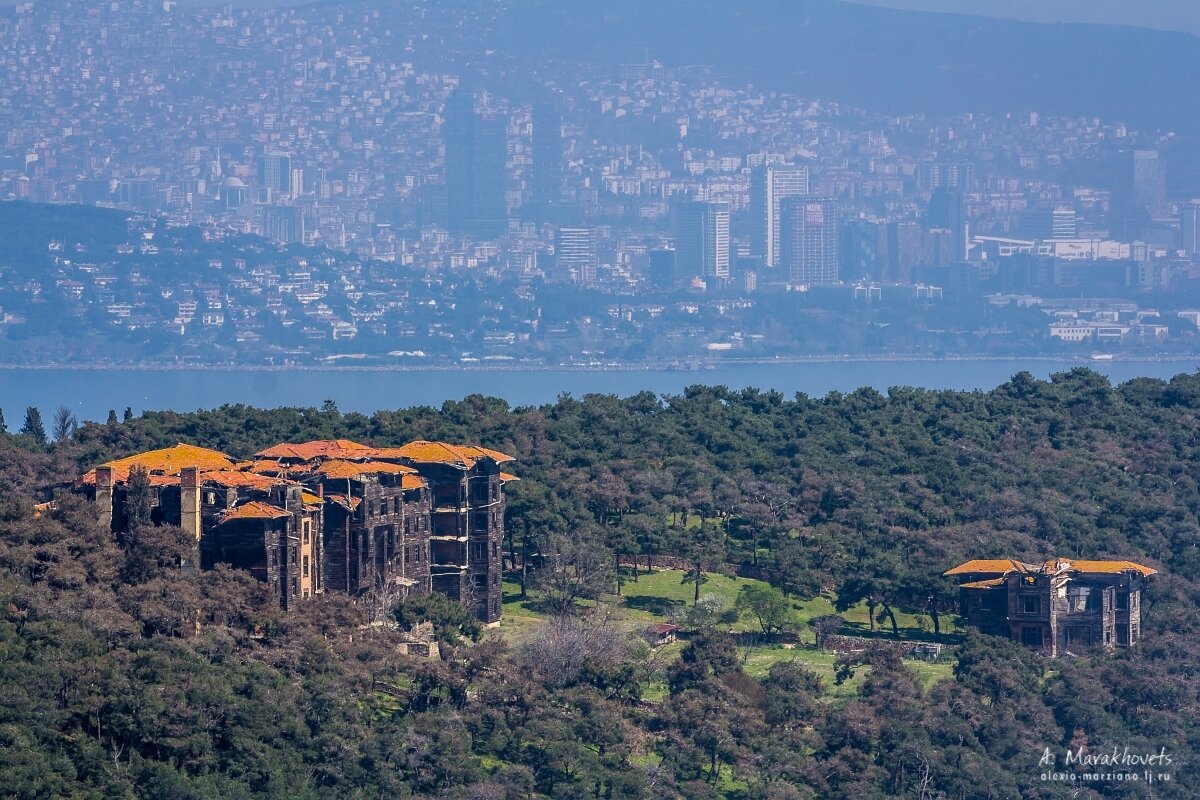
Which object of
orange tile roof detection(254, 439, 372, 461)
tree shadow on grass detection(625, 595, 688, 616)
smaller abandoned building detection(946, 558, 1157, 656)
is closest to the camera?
orange tile roof detection(254, 439, 372, 461)

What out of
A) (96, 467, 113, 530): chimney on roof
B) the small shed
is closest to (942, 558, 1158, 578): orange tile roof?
the small shed

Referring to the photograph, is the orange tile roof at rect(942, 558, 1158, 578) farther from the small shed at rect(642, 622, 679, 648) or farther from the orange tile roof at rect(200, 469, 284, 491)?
the orange tile roof at rect(200, 469, 284, 491)

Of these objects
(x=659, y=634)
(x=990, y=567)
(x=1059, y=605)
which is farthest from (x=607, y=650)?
(x=1059, y=605)

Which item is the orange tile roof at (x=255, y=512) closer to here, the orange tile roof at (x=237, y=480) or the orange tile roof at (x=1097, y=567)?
the orange tile roof at (x=237, y=480)

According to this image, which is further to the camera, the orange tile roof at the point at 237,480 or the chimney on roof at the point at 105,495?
the orange tile roof at the point at 237,480

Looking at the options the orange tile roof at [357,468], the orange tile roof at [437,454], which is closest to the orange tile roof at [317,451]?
the orange tile roof at [437,454]

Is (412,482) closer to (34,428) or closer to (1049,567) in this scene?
(1049,567)

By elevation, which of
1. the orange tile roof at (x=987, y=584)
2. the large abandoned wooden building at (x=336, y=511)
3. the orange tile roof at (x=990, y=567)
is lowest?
the orange tile roof at (x=987, y=584)
